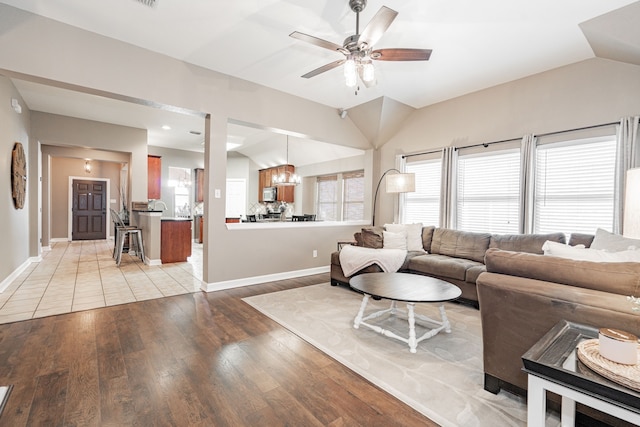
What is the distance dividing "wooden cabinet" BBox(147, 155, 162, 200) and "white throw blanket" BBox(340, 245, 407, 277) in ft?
20.9

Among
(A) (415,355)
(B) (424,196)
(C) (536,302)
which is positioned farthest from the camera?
(B) (424,196)

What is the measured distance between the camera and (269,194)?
9.31 m

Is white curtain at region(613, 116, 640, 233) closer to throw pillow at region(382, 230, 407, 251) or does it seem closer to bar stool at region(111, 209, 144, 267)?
throw pillow at region(382, 230, 407, 251)

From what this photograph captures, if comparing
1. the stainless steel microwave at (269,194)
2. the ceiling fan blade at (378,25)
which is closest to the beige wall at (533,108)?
the ceiling fan blade at (378,25)

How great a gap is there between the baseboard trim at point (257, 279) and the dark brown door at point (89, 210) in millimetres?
7586

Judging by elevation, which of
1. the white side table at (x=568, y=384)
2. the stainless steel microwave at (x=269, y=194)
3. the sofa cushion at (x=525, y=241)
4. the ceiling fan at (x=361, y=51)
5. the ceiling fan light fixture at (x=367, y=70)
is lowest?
the white side table at (x=568, y=384)

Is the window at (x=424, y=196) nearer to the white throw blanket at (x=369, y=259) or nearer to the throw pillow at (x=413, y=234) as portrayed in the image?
the throw pillow at (x=413, y=234)

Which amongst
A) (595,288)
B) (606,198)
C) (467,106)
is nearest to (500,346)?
(595,288)

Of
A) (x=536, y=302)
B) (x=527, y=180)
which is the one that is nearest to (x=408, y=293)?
(x=536, y=302)

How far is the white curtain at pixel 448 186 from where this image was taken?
476 centimetres

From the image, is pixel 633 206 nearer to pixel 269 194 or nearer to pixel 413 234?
pixel 413 234

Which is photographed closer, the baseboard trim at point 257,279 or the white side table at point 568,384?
the white side table at point 568,384

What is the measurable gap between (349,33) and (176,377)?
3.46 meters

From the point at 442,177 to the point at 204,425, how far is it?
4576mm
